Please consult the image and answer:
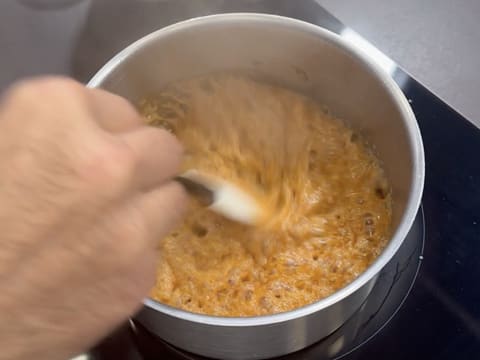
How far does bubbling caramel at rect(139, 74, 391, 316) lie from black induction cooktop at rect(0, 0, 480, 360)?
63 millimetres

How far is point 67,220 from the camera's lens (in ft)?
1.63

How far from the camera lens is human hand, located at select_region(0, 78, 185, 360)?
493mm

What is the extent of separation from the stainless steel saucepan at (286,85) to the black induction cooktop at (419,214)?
0.21 ft

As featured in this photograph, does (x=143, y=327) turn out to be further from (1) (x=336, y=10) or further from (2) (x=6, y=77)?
(1) (x=336, y=10)

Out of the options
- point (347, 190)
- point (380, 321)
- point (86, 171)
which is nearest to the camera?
point (86, 171)

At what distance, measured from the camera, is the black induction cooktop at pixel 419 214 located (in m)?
0.85

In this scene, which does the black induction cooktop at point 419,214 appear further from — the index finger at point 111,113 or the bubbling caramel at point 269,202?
the index finger at point 111,113

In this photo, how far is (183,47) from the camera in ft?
3.28

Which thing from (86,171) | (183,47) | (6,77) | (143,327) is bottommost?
(143,327)

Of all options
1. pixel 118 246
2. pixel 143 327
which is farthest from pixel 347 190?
pixel 118 246

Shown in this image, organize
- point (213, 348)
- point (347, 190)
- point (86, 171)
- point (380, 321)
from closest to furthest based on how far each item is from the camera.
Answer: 1. point (86, 171)
2. point (213, 348)
3. point (380, 321)
4. point (347, 190)

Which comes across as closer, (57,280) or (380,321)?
(57,280)

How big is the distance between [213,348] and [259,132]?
0.41 metres

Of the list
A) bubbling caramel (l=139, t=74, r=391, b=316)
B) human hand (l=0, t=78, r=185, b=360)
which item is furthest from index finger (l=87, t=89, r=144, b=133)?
bubbling caramel (l=139, t=74, r=391, b=316)
